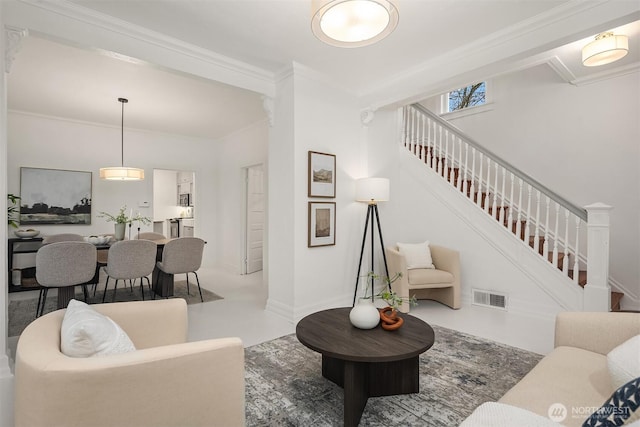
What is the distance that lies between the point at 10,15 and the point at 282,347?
129 inches

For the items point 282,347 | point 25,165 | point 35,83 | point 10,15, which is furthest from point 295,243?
point 25,165

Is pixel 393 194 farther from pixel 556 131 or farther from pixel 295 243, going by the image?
pixel 556 131

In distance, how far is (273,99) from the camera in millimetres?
3938

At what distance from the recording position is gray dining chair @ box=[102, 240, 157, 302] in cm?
371

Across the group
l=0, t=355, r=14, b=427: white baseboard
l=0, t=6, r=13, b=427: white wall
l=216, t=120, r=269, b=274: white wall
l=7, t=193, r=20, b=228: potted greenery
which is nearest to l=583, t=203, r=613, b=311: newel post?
l=216, t=120, r=269, b=274: white wall

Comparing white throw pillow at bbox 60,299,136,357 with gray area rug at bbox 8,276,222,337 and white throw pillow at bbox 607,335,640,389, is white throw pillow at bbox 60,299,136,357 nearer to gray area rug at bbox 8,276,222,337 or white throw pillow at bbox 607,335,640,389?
white throw pillow at bbox 607,335,640,389

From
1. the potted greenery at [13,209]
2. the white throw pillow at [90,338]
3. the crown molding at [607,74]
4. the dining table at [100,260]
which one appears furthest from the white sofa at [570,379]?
the potted greenery at [13,209]

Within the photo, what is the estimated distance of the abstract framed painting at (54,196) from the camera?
502cm

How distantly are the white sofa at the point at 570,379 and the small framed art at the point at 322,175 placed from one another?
2610 millimetres

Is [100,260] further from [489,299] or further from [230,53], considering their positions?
[489,299]

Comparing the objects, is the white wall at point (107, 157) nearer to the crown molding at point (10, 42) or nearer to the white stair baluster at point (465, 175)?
the crown molding at point (10, 42)

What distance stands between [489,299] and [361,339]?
2765 mm

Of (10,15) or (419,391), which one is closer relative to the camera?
(419,391)

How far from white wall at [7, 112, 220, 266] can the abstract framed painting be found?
0.09 meters
